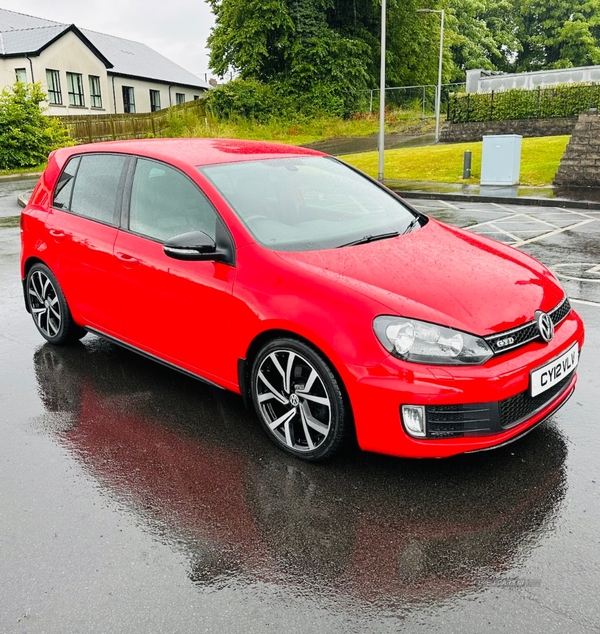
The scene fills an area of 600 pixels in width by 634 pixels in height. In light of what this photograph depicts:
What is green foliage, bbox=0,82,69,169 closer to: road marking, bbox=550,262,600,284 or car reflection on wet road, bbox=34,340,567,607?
road marking, bbox=550,262,600,284

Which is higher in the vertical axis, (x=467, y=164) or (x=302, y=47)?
(x=302, y=47)

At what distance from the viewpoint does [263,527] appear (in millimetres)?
3266

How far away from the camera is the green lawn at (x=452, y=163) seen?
19000 millimetres

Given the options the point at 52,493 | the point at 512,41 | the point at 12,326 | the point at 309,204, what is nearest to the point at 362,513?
the point at 52,493

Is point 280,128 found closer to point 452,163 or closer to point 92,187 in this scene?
point 452,163

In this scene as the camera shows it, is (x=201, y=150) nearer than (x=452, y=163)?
Yes

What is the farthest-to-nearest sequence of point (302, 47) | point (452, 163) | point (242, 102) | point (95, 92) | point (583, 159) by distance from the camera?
point (95, 92) → point (302, 47) → point (242, 102) → point (452, 163) → point (583, 159)

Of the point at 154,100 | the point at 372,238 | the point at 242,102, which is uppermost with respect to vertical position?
the point at 154,100

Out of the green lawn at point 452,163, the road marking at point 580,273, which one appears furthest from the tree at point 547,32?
the road marking at point 580,273

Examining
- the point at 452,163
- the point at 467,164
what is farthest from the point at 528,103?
the point at 467,164

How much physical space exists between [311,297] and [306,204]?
114 centimetres

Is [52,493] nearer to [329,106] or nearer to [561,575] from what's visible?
[561,575]

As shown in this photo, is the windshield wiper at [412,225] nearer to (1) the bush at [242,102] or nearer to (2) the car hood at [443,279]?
(2) the car hood at [443,279]

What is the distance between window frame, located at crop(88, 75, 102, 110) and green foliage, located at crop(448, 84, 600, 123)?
2864cm
